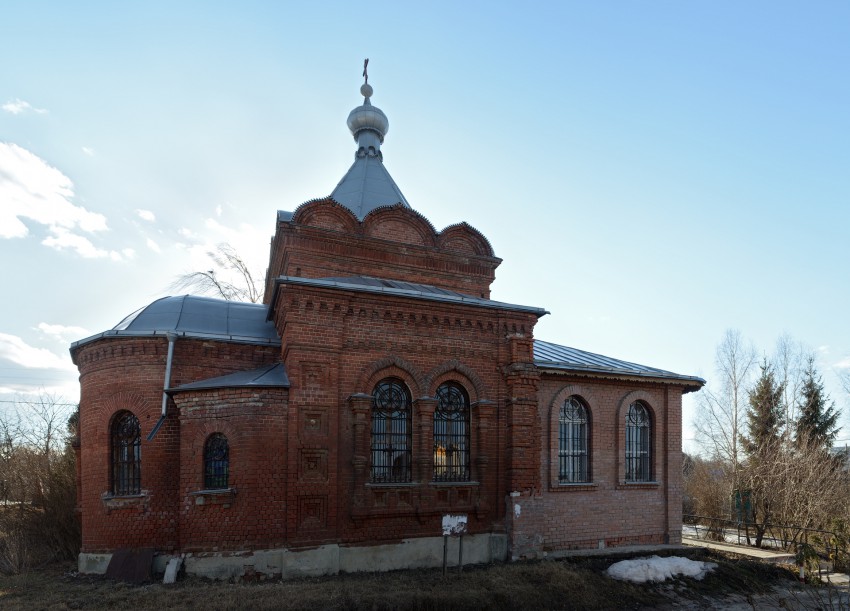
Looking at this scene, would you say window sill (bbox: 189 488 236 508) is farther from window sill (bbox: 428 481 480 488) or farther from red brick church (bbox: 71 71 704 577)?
window sill (bbox: 428 481 480 488)

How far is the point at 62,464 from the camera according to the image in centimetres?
1429

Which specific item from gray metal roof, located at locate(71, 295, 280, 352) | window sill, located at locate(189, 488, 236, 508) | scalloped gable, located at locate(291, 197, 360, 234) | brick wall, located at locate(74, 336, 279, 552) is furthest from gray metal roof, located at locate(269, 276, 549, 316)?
window sill, located at locate(189, 488, 236, 508)

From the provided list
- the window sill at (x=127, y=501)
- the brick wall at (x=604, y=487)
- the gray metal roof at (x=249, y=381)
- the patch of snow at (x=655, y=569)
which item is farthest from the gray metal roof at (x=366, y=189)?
the patch of snow at (x=655, y=569)

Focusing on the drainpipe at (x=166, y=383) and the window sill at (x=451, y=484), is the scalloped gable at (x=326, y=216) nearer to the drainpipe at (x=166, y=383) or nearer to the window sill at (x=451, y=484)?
the drainpipe at (x=166, y=383)

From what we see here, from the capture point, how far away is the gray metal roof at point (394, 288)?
9805 millimetres

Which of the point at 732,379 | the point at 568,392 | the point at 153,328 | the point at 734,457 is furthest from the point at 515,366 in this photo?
the point at 732,379

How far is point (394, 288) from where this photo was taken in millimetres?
11188

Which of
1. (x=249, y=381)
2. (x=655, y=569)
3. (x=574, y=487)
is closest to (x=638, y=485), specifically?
(x=574, y=487)

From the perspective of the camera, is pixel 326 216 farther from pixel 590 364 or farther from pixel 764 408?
pixel 764 408

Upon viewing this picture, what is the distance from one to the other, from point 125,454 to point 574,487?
8.58 metres

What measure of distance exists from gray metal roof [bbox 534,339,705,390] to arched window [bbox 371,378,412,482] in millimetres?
2890

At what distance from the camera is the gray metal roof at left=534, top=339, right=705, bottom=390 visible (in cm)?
1201

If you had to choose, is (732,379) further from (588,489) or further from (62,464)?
(62,464)

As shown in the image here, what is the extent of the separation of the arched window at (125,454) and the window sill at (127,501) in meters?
0.19
